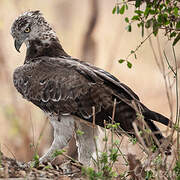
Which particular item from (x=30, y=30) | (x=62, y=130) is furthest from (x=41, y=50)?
(x=62, y=130)

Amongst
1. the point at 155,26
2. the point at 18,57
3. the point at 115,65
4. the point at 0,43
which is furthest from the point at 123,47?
the point at 155,26

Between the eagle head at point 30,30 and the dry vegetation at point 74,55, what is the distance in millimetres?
2256

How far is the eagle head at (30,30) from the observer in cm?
600

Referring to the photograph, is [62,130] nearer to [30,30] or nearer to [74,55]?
[30,30]

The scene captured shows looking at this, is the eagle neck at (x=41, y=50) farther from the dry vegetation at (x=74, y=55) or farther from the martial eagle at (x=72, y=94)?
the dry vegetation at (x=74, y=55)

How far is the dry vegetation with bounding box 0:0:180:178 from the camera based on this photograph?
1126 centimetres

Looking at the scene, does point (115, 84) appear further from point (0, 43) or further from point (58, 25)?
point (58, 25)

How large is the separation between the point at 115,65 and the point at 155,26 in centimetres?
1078

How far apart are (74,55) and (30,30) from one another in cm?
802

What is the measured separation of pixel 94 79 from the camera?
532 centimetres

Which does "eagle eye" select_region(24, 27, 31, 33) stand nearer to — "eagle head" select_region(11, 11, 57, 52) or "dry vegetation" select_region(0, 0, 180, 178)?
"eagle head" select_region(11, 11, 57, 52)

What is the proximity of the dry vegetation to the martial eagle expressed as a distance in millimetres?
2371

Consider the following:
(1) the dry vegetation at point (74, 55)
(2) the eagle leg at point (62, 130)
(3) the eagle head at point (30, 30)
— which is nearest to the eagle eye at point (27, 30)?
(3) the eagle head at point (30, 30)

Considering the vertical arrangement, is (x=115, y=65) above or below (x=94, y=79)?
below
